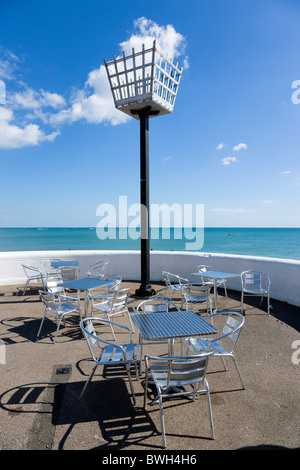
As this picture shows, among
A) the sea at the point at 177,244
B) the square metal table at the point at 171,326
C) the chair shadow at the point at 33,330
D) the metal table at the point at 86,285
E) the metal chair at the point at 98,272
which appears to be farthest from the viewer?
the sea at the point at 177,244

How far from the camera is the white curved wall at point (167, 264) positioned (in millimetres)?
6547

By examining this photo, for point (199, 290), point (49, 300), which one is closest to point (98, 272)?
point (49, 300)

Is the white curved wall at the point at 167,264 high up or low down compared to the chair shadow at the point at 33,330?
up

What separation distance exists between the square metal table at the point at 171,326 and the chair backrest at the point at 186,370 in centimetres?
36

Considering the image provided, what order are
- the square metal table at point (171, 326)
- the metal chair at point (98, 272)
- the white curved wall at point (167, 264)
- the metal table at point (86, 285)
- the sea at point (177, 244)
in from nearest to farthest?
the square metal table at point (171, 326), the metal table at point (86, 285), the white curved wall at point (167, 264), the metal chair at point (98, 272), the sea at point (177, 244)

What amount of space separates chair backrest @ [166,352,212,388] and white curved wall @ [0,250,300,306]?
16.0ft

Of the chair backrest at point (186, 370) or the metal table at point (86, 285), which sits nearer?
the chair backrest at point (186, 370)

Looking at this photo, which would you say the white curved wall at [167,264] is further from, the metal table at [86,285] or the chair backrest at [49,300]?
the chair backrest at [49,300]

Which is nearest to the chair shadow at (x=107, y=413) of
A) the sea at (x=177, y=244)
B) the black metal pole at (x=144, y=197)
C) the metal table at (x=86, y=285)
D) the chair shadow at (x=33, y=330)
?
the chair shadow at (x=33, y=330)

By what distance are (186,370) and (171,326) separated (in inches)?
26.7

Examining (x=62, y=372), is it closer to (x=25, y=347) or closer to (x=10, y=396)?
(x=10, y=396)

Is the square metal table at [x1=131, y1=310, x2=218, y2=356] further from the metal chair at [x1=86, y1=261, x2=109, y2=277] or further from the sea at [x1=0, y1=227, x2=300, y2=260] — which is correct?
the sea at [x1=0, y1=227, x2=300, y2=260]
